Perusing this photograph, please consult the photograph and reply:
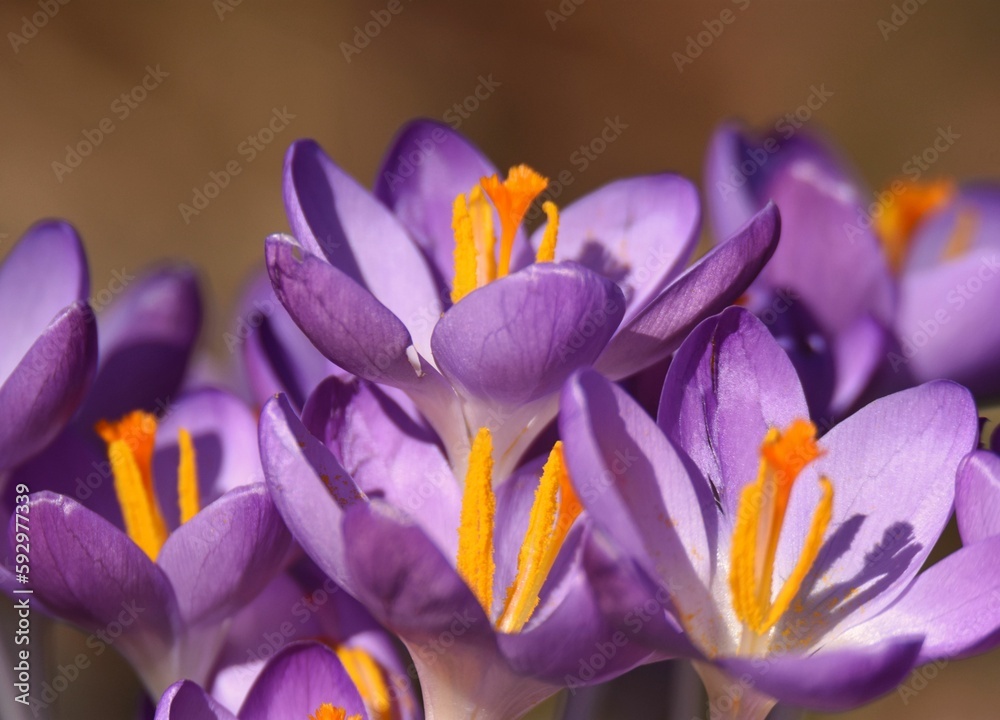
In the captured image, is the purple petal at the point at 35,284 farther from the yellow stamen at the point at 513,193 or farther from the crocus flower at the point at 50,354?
the yellow stamen at the point at 513,193

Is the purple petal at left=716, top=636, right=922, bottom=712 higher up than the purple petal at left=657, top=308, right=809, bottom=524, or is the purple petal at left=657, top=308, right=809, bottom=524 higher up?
the purple petal at left=657, top=308, right=809, bottom=524

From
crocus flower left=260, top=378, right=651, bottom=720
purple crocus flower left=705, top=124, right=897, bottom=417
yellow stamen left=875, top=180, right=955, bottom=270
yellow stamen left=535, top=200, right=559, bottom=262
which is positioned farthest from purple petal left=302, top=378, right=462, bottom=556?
yellow stamen left=875, top=180, right=955, bottom=270

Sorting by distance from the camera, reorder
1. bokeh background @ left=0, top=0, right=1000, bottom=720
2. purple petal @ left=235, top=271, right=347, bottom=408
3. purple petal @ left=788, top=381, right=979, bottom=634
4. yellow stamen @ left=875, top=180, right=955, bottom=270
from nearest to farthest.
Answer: purple petal @ left=788, top=381, right=979, bottom=634 → purple petal @ left=235, top=271, right=347, bottom=408 → yellow stamen @ left=875, top=180, right=955, bottom=270 → bokeh background @ left=0, top=0, right=1000, bottom=720

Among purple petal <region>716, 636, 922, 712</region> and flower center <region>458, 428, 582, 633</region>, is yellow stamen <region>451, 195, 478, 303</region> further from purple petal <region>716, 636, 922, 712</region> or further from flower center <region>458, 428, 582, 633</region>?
purple petal <region>716, 636, 922, 712</region>

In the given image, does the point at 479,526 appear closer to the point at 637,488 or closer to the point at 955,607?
the point at 637,488

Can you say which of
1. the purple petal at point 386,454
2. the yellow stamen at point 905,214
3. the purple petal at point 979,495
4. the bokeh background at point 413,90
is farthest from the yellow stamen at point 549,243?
the bokeh background at point 413,90

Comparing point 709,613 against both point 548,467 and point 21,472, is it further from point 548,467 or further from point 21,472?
point 21,472

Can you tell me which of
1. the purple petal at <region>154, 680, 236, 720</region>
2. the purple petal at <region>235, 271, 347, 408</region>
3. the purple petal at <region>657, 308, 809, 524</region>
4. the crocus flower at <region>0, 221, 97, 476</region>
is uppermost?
the crocus flower at <region>0, 221, 97, 476</region>

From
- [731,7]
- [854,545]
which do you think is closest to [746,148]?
[854,545]
